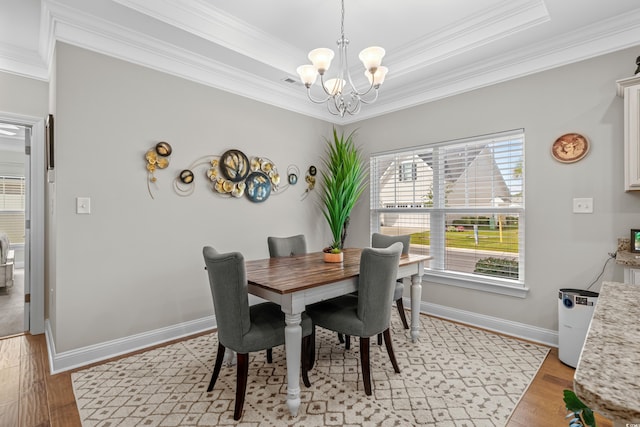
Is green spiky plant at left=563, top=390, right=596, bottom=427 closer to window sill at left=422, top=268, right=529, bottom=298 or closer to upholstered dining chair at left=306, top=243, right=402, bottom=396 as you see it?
upholstered dining chair at left=306, top=243, right=402, bottom=396

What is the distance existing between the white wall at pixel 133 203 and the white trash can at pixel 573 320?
289 cm

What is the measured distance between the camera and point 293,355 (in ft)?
6.13

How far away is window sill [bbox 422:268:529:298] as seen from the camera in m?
2.99

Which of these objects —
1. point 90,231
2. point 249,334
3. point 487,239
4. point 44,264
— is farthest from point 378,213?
point 44,264

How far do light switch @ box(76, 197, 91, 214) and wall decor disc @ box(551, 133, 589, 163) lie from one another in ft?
12.8

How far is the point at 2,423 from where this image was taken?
5.98 feet

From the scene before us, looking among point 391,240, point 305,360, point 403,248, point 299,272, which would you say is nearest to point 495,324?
point 403,248

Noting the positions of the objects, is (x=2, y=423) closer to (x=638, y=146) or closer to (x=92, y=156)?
(x=92, y=156)

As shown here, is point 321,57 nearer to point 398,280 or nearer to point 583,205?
point 398,280

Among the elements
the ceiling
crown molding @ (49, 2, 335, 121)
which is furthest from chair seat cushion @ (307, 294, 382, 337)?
crown molding @ (49, 2, 335, 121)

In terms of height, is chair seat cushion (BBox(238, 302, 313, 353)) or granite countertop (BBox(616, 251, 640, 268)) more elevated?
granite countertop (BBox(616, 251, 640, 268))

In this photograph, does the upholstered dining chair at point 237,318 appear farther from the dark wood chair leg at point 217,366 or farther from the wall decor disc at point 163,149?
the wall decor disc at point 163,149

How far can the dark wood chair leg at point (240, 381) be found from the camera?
1.83m

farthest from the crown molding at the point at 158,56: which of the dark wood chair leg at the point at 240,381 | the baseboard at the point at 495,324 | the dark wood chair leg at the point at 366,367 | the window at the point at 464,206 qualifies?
the baseboard at the point at 495,324
